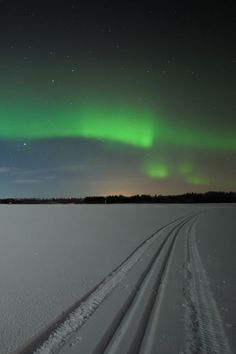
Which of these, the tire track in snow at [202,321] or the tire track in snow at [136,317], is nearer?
the tire track in snow at [136,317]

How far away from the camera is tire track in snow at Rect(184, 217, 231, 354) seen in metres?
3.82

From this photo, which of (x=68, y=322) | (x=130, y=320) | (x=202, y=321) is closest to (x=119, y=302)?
(x=130, y=320)

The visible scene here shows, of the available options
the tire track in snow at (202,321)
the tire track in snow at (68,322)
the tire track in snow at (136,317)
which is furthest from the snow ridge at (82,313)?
the tire track in snow at (202,321)

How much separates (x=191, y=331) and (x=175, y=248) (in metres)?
6.52

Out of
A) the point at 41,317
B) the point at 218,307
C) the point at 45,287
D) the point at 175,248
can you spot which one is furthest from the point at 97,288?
the point at 175,248

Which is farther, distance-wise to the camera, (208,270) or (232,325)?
(208,270)

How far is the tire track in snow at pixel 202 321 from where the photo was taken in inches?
150

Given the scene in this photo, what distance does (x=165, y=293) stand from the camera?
5.77m

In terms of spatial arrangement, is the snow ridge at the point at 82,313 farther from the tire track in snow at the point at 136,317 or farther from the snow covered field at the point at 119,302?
the tire track in snow at the point at 136,317

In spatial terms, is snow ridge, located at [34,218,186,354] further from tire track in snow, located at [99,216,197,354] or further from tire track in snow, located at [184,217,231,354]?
tire track in snow, located at [184,217,231,354]

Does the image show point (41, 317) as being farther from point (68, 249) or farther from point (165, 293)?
point (68, 249)

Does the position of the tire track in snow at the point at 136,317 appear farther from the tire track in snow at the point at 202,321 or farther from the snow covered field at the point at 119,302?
the tire track in snow at the point at 202,321

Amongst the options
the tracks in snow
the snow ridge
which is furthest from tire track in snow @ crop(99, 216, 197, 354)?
the snow ridge

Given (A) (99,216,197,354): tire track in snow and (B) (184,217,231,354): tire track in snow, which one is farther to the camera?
(B) (184,217,231,354): tire track in snow
